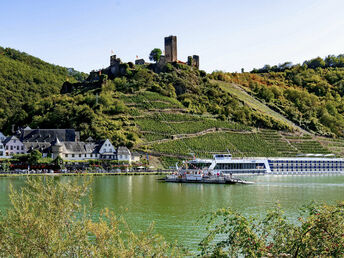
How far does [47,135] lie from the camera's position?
4045 inches

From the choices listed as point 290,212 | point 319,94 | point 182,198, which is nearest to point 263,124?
point 319,94

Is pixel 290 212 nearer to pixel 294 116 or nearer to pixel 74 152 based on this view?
pixel 74 152

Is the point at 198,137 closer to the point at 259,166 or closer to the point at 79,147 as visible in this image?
the point at 259,166

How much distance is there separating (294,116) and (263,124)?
2379 centimetres

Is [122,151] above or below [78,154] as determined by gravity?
above

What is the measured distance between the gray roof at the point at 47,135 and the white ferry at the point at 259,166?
3343 cm

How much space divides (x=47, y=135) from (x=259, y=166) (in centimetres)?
4887

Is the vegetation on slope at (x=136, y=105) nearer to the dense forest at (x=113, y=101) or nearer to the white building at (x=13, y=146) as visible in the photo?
the dense forest at (x=113, y=101)

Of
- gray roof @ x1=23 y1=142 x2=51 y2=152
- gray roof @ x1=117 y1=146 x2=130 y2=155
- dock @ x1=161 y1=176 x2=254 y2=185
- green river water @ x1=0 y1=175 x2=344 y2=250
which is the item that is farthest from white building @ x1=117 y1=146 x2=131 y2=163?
green river water @ x1=0 y1=175 x2=344 y2=250

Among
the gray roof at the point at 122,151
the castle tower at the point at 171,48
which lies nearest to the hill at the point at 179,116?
the gray roof at the point at 122,151

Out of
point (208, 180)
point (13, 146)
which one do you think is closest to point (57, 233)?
point (208, 180)

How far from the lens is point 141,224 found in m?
31.7

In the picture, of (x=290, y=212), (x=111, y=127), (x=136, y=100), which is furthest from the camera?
(x=136, y=100)

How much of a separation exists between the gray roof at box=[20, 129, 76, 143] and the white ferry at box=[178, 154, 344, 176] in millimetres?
33426
